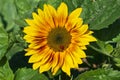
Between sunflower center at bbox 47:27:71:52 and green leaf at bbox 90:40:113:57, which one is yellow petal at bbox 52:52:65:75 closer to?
sunflower center at bbox 47:27:71:52

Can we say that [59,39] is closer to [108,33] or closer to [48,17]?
[48,17]

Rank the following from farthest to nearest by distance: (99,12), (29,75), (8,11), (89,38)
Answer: (8,11)
(99,12)
(29,75)
(89,38)

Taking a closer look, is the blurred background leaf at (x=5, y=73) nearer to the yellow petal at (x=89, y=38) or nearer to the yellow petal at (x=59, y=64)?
the yellow petal at (x=59, y=64)

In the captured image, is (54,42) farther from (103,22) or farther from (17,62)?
(17,62)

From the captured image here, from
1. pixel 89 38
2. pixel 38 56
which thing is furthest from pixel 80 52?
pixel 38 56

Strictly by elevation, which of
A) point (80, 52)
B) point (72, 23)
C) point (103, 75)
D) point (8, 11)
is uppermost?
point (8, 11)

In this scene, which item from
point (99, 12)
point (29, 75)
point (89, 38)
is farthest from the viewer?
point (99, 12)

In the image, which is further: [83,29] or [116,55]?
[116,55]

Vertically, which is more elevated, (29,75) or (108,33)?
(108,33)
